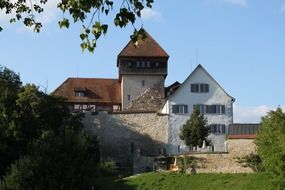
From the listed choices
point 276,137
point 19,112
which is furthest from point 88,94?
point 276,137

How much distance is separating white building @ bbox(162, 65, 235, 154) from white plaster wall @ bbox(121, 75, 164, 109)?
7.15 meters

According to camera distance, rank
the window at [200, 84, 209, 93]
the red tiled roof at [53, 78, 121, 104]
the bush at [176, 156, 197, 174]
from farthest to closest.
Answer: the red tiled roof at [53, 78, 121, 104], the window at [200, 84, 209, 93], the bush at [176, 156, 197, 174]

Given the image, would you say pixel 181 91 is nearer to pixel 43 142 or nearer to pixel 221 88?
pixel 221 88

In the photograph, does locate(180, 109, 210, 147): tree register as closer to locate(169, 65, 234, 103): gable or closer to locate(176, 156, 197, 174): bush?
locate(169, 65, 234, 103): gable

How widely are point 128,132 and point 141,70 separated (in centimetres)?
988

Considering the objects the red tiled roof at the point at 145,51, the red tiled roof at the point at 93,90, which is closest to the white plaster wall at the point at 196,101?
the red tiled roof at the point at 145,51

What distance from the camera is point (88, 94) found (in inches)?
2876

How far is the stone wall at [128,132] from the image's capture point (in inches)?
2494

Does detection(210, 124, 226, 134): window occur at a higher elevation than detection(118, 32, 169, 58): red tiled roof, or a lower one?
lower

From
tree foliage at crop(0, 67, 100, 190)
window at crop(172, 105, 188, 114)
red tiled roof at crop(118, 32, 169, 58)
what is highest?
red tiled roof at crop(118, 32, 169, 58)

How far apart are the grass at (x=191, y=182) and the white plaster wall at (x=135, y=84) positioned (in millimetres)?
23291

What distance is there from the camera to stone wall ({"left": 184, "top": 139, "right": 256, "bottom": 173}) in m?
52.2

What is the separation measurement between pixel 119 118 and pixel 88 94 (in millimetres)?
9625

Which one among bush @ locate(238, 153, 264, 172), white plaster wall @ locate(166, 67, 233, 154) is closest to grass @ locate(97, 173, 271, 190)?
bush @ locate(238, 153, 264, 172)
